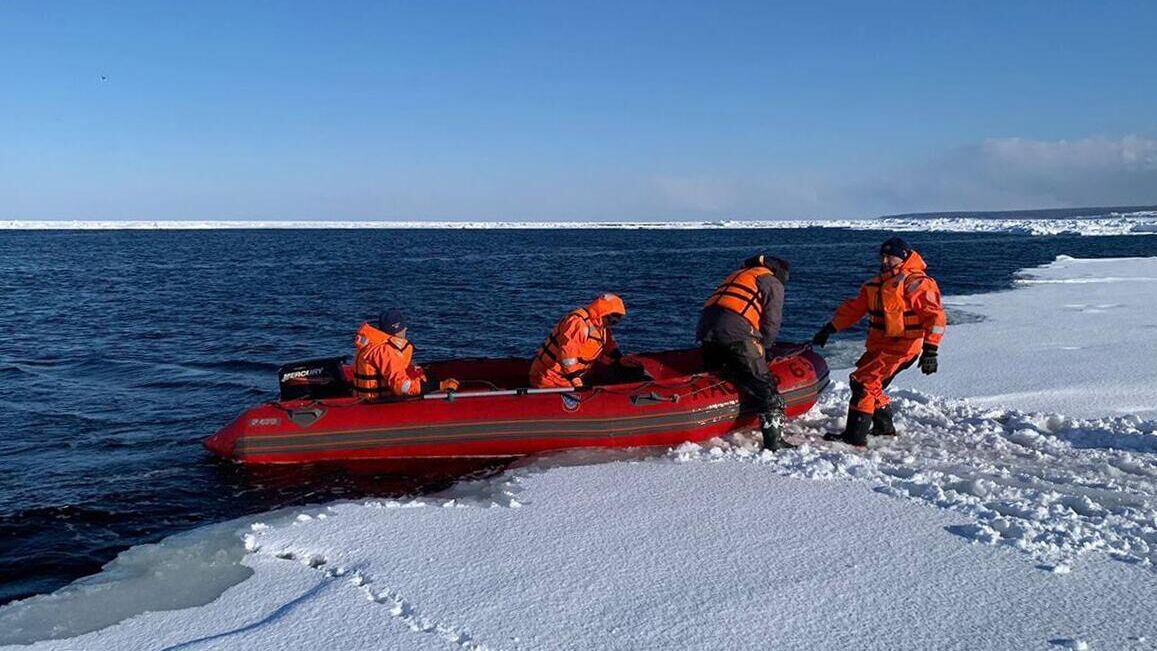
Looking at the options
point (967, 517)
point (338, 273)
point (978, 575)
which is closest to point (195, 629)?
point (978, 575)

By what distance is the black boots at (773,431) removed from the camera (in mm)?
5719

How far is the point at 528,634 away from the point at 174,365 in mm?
9131

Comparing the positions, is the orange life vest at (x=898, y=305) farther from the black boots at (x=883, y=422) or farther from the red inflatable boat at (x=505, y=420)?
Result: the red inflatable boat at (x=505, y=420)

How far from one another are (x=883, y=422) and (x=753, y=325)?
116 cm

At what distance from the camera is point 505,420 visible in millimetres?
6293

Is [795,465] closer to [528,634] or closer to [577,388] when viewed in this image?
[577,388]

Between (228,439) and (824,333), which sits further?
(228,439)

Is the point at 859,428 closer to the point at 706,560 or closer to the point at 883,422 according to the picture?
the point at 883,422

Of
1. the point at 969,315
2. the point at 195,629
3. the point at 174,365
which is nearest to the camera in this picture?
the point at 195,629

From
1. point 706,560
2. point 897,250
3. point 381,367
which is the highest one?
point 897,250

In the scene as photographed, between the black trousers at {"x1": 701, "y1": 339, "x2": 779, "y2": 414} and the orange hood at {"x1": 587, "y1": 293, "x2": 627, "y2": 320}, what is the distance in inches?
28.1

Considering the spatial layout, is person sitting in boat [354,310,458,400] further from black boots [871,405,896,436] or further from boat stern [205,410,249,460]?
black boots [871,405,896,436]

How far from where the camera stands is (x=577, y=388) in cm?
645

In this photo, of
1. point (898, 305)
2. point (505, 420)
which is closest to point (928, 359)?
point (898, 305)
